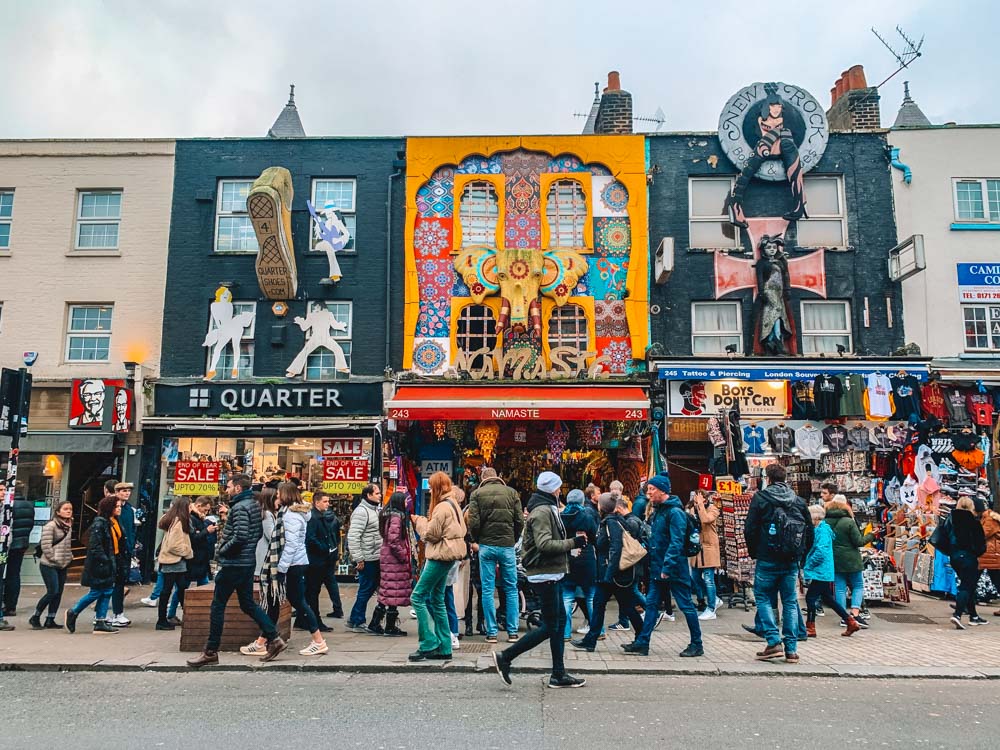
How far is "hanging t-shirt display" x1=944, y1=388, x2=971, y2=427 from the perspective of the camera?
50.2ft

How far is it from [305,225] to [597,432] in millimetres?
7719

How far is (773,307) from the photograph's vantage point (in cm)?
1603

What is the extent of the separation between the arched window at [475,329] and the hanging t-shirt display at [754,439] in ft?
17.8

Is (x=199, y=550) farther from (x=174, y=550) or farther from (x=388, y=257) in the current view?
(x=388, y=257)

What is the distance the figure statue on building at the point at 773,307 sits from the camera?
1596 centimetres

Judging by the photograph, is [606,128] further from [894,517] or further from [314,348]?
[894,517]

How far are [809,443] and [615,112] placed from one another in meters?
8.59

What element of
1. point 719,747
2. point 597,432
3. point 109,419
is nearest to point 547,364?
point 597,432

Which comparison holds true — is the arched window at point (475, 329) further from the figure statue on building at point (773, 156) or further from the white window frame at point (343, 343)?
the figure statue on building at point (773, 156)

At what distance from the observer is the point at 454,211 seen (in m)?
16.9

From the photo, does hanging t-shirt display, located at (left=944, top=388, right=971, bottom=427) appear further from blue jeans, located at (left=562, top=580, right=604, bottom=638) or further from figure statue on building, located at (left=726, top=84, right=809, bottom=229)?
blue jeans, located at (left=562, top=580, right=604, bottom=638)

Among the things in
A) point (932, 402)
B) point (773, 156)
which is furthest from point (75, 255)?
point (932, 402)

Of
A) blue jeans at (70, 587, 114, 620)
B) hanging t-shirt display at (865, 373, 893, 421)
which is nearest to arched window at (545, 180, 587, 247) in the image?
hanging t-shirt display at (865, 373, 893, 421)

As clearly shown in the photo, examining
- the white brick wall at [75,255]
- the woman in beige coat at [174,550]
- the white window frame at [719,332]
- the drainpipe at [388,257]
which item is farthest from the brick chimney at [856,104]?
the woman in beige coat at [174,550]
